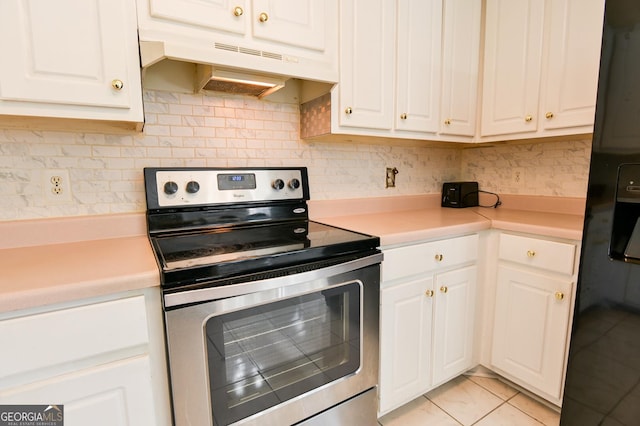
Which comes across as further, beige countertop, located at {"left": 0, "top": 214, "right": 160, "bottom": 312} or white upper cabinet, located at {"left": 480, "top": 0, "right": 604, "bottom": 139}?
white upper cabinet, located at {"left": 480, "top": 0, "right": 604, "bottom": 139}

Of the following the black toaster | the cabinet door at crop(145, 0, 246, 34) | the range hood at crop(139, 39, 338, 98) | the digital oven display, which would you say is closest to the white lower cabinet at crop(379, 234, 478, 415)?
the black toaster

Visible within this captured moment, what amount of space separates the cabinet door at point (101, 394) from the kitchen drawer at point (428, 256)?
0.91 meters

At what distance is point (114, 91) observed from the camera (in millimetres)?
1028

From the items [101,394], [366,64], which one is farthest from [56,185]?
[366,64]

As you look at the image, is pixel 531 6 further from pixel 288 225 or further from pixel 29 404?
pixel 29 404

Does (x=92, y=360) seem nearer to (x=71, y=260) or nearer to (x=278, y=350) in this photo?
(x=71, y=260)

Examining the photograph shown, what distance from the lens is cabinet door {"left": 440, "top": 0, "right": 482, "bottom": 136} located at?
176cm

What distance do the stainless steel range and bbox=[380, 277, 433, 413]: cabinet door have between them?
105mm

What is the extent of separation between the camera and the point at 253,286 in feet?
3.12

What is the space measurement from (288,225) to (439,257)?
72 centimetres

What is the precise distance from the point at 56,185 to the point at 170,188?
40cm

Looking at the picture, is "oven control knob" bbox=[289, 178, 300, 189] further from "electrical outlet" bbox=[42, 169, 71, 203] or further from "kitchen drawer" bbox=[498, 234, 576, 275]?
"kitchen drawer" bbox=[498, 234, 576, 275]

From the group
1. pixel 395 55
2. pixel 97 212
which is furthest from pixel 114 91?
pixel 395 55

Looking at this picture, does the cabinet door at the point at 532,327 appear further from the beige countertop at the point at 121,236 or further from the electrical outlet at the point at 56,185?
the electrical outlet at the point at 56,185
